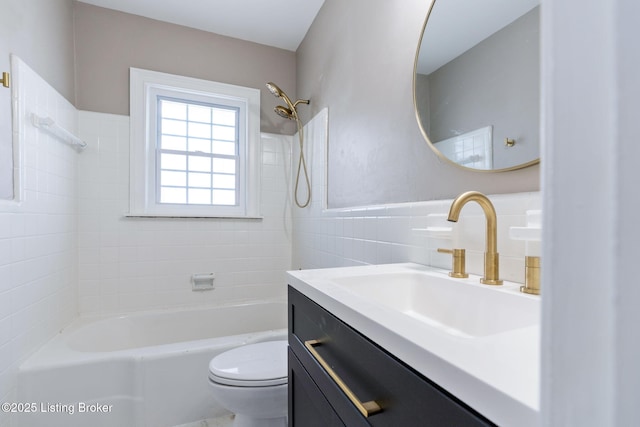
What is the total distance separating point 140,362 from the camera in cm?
151

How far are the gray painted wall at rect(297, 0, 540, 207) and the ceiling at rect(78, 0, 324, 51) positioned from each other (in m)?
0.22

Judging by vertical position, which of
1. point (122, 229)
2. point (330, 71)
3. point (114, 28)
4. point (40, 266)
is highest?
point (114, 28)

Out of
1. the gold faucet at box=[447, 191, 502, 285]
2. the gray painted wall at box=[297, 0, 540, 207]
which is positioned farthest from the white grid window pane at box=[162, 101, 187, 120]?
the gold faucet at box=[447, 191, 502, 285]

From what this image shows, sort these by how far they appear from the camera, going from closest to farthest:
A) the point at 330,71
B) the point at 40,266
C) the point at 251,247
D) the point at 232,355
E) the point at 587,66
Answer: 1. the point at 587,66
2. the point at 232,355
3. the point at 40,266
4. the point at 330,71
5. the point at 251,247

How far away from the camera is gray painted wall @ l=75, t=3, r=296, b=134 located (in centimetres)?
208

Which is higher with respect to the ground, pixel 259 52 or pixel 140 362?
pixel 259 52

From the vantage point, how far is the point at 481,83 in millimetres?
968

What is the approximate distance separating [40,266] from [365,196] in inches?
Result: 67.6

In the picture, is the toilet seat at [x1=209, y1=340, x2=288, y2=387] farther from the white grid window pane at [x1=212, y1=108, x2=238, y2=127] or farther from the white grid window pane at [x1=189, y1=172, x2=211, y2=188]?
the white grid window pane at [x1=212, y1=108, x2=238, y2=127]

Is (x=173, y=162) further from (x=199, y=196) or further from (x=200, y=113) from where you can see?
(x=200, y=113)

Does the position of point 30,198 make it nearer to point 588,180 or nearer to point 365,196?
point 365,196

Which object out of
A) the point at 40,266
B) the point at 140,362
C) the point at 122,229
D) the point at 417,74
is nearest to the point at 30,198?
the point at 40,266

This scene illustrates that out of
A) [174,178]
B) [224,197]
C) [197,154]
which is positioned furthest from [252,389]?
[197,154]

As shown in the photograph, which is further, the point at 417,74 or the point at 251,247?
the point at 251,247
